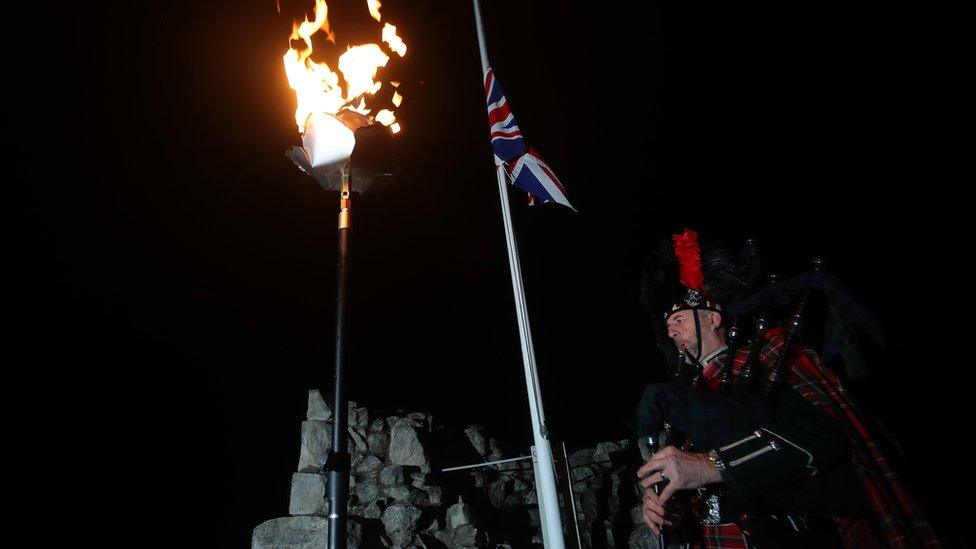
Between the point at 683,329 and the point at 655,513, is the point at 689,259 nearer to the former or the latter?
the point at 683,329

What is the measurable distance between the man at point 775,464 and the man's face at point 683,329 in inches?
13.1

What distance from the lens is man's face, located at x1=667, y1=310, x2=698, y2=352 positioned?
3.57 m

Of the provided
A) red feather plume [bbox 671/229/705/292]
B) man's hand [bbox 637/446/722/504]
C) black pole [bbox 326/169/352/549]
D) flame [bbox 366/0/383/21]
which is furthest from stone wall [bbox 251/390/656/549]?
flame [bbox 366/0/383/21]

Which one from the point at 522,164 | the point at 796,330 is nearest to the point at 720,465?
the point at 796,330

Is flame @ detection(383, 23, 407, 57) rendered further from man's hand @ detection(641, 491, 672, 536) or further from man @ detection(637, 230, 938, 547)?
man's hand @ detection(641, 491, 672, 536)

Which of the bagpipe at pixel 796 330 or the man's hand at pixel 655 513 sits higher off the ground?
the bagpipe at pixel 796 330

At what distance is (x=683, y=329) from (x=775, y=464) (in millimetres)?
1317

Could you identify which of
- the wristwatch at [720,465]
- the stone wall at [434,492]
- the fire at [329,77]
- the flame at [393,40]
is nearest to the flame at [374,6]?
the flame at [393,40]

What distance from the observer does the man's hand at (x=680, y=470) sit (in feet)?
8.55

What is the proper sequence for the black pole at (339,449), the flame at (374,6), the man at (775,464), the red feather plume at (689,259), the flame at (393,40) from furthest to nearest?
the flame at (374,6) → the flame at (393,40) → the red feather plume at (689,259) → the man at (775,464) → the black pole at (339,449)

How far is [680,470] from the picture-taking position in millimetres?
2615

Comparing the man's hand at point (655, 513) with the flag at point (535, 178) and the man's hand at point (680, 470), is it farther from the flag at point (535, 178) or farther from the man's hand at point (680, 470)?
the flag at point (535, 178)

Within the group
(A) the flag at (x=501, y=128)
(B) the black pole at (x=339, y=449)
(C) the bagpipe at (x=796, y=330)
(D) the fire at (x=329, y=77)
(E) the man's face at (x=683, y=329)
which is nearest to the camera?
(B) the black pole at (x=339, y=449)

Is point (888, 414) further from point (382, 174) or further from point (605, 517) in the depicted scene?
point (382, 174)
